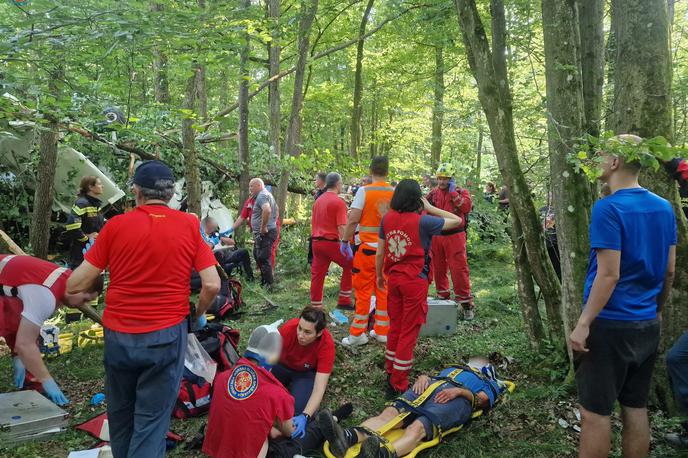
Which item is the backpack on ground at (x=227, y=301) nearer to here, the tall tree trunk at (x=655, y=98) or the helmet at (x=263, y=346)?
the helmet at (x=263, y=346)

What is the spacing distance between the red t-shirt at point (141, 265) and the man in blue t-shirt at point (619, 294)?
2.35m

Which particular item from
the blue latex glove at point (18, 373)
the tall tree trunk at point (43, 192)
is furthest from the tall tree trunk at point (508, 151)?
the tall tree trunk at point (43, 192)

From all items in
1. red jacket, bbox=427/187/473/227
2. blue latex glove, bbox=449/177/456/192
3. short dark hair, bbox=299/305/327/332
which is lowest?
short dark hair, bbox=299/305/327/332

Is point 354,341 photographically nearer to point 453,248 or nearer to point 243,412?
point 453,248

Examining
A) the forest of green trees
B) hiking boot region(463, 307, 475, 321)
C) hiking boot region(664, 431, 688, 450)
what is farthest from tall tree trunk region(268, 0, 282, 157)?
hiking boot region(664, 431, 688, 450)

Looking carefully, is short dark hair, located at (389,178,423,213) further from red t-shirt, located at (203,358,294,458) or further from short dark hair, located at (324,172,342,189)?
short dark hair, located at (324,172,342,189)

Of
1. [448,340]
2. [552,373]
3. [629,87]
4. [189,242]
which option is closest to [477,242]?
[448,340]

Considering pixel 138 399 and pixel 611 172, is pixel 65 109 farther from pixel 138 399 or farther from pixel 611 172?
pixel 611 172

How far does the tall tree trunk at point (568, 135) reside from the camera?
388 cm

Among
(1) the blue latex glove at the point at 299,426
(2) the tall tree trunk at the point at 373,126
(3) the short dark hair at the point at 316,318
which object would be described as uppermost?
(2) the tall tree trunk at the point at 373,126

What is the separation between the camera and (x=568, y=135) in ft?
12.8

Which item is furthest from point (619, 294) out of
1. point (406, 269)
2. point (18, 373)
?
point (18, 373)

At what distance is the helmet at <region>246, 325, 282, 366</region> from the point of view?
3.40 m

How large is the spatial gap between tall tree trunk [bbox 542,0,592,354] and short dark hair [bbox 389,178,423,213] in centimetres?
118
